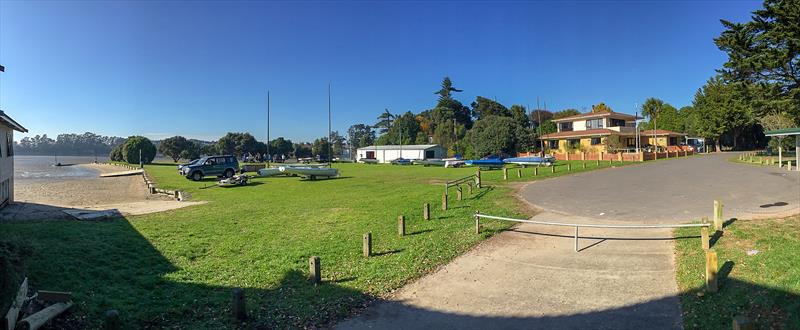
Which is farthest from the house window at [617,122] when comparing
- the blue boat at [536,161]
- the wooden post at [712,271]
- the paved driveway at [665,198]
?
the wooden post at [712,271]

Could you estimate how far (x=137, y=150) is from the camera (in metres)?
70.7

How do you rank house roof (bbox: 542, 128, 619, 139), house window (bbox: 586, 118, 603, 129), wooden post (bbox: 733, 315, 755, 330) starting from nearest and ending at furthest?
wooden post (bbox: 733, 315, 755, 330)
house roof (bbox: 542, 128, 619, 139)
house window (bbox: 586, 118, 603, 129)

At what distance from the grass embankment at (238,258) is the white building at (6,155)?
556 centimetres

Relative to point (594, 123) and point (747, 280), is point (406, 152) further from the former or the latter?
point (747, 280)

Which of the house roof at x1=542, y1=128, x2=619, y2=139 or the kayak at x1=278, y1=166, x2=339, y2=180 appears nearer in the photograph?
the kayak at x1=278, y1=166, x2=339, y2=180

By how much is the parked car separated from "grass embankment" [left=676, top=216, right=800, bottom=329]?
30.2 m

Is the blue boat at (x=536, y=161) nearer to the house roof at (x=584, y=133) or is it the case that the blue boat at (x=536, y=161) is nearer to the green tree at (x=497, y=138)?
the green tree at (x=497, y=138)

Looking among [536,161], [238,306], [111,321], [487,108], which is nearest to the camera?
[111,321]

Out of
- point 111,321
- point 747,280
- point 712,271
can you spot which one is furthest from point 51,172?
point 747,280

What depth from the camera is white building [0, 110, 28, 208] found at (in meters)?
15.1

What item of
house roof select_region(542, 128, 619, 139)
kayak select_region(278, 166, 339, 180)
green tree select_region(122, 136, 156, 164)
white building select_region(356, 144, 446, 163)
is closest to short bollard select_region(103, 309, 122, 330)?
kayak select_region(278, 166, 339, 180)

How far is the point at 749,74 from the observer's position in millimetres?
33469

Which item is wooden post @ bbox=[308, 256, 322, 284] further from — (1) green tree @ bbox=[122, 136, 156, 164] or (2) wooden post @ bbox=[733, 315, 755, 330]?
(1) green tree @ bbox=[122, 136, 156, 164]

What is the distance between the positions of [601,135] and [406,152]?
99.6 ft
